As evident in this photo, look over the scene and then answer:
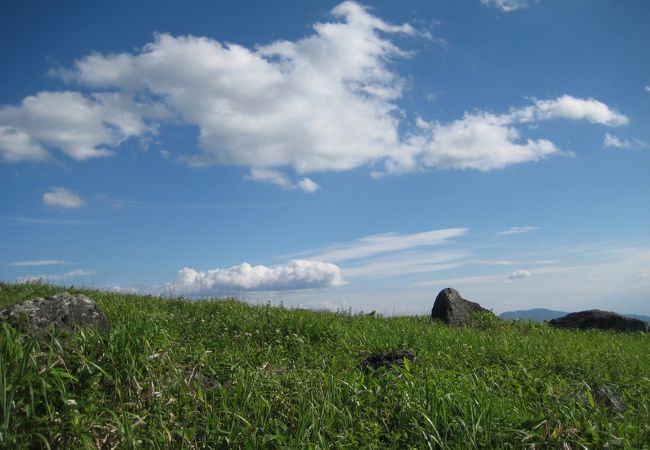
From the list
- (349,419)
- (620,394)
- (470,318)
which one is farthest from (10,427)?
(470,318)

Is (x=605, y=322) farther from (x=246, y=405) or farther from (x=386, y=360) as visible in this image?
(x=246, y=405)

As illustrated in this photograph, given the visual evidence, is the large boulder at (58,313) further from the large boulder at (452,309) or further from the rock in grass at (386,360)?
the large boulder at (452,309)

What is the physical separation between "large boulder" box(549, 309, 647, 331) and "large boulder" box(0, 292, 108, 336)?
22.3 metres

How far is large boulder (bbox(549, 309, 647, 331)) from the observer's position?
24.3 metres

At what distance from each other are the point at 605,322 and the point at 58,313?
79.8ft

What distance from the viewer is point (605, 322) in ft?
80.4

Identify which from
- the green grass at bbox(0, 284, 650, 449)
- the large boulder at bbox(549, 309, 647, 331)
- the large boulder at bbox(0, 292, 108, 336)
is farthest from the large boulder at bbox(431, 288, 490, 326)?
the large boulder at bbox(0, 292, 108, 336)

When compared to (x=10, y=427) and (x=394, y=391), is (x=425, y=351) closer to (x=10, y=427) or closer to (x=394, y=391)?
(x=394, y=391)

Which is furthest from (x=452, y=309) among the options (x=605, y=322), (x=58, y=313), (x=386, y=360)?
(x=58, y=313)

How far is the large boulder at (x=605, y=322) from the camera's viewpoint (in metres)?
24.3

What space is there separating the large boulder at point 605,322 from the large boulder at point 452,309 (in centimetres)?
609

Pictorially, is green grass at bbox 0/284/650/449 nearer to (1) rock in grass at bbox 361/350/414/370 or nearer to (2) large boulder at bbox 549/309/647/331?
(1) rock in grass at bbox 361/350/414/370

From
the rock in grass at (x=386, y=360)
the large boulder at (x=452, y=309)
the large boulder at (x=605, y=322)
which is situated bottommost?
the large boulder at (x=605, y=322)

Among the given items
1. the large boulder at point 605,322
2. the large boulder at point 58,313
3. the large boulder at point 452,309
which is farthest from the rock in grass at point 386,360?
the large boulder at point 605,322
